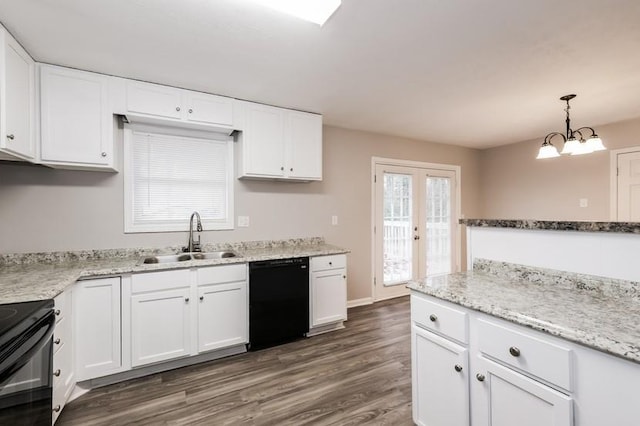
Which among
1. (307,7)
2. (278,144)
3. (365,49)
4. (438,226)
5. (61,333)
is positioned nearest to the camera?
(307,7)

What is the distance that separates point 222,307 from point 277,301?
0.49 meters

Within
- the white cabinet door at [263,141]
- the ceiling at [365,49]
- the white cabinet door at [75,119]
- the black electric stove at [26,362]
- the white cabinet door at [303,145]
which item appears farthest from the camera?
the white cabinet door at [303,145]

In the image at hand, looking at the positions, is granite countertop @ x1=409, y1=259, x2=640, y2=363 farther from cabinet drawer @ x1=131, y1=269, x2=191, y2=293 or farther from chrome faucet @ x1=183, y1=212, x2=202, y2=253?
chrome faucet @ x1=183, y1=212, x2=202, y2=253

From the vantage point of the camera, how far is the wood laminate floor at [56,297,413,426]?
71.8 inches

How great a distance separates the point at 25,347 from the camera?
45.5 inches

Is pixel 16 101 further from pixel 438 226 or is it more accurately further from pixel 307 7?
pixel 438 226

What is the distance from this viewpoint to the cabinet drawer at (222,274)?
244 centimetres

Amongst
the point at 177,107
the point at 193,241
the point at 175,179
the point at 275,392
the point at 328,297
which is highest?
the point at 177,107

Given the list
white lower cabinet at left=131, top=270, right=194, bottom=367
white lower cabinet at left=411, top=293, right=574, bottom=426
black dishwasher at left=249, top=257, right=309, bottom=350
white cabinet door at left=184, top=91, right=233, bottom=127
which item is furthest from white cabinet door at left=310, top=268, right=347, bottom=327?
white cabinet door at left=184, top=91, right=233, bottom=127

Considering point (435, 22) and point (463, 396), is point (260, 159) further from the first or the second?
point (463, 396)

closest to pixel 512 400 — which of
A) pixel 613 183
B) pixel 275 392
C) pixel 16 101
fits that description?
pixel 275 392

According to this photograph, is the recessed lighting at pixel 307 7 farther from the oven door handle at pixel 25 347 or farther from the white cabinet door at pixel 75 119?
the oven door handle at pixel 25 347

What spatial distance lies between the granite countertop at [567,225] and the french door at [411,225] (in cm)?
233

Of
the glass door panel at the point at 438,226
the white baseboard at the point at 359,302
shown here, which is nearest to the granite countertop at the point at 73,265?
the white baseboard at the point at 359,302
